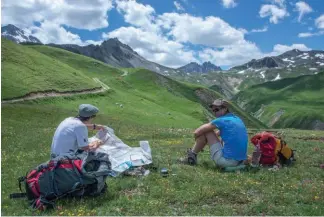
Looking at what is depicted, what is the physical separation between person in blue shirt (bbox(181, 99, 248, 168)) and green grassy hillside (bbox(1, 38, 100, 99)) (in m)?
57.4

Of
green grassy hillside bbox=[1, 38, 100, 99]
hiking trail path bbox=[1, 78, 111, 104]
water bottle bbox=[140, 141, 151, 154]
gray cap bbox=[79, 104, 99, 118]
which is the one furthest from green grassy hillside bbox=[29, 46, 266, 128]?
gray cap bbox=[79, 104, 99, 118]

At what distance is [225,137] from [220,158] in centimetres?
97

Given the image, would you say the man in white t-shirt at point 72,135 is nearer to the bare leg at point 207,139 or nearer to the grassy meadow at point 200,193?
the grassy meadow at point 200,193

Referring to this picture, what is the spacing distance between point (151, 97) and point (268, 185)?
116 metres

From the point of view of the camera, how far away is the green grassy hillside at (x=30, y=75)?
252 ft

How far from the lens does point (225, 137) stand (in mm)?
18078

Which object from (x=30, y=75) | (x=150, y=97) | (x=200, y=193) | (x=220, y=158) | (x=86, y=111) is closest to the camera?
(x=200, y=193)

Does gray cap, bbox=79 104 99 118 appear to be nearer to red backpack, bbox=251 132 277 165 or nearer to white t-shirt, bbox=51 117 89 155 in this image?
white t-shirt, bbox=51 117 89 155

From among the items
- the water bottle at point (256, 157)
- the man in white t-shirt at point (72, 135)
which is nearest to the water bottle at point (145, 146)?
the man in white t-shirt at point (72, 135)

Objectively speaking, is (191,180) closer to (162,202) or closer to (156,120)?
(162,202)

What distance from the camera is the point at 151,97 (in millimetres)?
131375

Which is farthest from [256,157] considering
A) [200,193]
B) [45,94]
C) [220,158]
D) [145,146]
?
[45,94]

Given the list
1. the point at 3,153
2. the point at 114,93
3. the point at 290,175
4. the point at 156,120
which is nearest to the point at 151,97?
the point at 114,93

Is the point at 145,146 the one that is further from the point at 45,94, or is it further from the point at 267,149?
the point at 45,94
